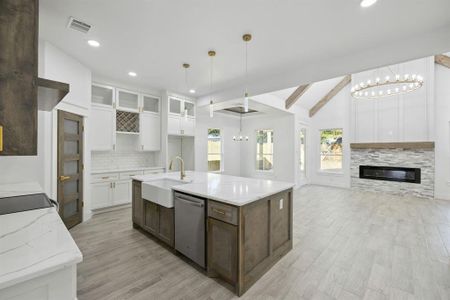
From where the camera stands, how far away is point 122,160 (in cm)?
467

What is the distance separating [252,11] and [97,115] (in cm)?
354

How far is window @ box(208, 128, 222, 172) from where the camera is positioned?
7117 millimetres

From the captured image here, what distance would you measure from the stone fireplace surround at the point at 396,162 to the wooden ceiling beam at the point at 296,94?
8.66ft

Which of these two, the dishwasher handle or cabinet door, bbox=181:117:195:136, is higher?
cabinet door, bbox=181:117:195:136

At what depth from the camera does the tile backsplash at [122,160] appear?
4.30 m

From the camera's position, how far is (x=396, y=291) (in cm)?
189

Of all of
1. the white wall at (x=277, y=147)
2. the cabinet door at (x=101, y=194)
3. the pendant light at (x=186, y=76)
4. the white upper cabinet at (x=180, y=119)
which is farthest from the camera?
the white wall at (x=277, y=147)

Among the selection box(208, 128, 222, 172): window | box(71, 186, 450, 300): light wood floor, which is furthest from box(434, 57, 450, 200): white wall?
box(208, 128, 222, 172): window

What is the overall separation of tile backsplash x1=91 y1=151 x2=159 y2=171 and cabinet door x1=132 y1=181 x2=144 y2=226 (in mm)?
1635

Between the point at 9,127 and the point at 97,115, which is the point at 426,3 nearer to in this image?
the point at 9,127

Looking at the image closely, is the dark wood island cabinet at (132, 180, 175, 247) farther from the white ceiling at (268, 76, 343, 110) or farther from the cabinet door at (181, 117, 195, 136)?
the white ceiling at (268, 76, 343, 110)

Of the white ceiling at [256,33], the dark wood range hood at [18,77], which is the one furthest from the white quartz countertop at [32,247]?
the white ceiling at [256,33]

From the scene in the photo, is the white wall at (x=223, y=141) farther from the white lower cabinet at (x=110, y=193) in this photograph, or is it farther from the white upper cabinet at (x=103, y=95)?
the white upper cabinet at (x=103, y=95)

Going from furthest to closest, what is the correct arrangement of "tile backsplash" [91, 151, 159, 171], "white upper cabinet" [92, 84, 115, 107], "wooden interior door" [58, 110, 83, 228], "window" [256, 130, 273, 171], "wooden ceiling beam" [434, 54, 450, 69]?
"window" [256, 130, 273, 171]
"wooden ceiling beam" [434, 54, 450, 69]
"tile backsplash" [91, 151, 159, 171]
"white upper cabinet" [92, 84, 115, 107]
"wooden interior door" [58, 110, 83, 228]
